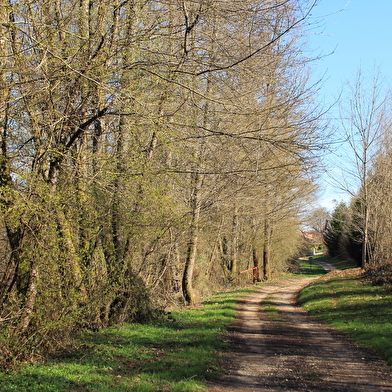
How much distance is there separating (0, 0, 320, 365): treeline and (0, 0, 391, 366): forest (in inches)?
1.2

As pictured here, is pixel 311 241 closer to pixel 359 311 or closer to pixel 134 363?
pixel 359 311

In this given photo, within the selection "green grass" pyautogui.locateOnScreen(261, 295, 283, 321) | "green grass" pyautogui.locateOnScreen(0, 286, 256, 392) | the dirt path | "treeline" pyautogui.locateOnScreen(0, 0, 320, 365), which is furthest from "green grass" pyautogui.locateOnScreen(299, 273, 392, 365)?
"treeline" pyautogui.locateOnScreen(0, 0, 320, 365)

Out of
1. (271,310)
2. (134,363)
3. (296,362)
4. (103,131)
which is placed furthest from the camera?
(271,310)

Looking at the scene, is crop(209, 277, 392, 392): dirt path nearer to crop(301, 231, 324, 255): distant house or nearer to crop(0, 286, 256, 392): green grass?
crop(0, 286, 256, 392): green grass

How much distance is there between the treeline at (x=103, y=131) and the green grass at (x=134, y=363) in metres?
0.50

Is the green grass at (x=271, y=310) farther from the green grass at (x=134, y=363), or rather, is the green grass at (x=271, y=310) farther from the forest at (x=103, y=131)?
the forest at (x=103, y=131)

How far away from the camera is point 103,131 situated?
9.49m

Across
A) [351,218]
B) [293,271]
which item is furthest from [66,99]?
[293,271]

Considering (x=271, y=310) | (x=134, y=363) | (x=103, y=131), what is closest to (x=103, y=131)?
(x=103, y=131)

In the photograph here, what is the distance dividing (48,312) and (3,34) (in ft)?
14.4

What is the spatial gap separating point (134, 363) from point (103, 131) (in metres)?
5.11

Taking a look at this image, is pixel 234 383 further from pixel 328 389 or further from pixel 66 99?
pixel 66 99

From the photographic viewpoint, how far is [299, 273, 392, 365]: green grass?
8.86 metres

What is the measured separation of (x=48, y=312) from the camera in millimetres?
6793
